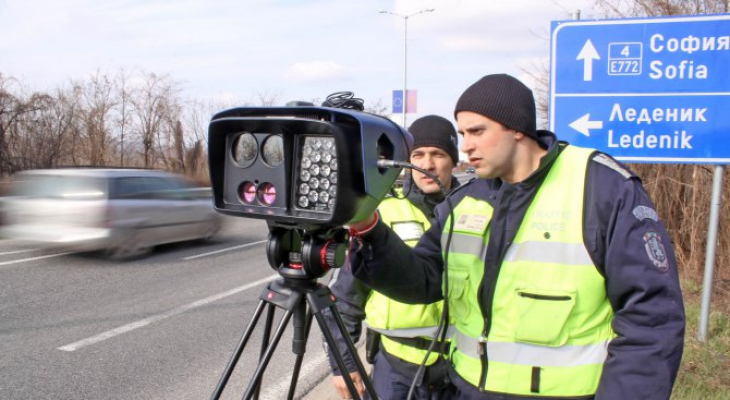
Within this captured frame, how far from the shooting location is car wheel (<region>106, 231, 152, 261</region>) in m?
8.74

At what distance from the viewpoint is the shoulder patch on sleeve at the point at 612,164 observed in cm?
160

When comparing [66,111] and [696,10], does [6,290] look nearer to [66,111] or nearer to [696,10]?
[696,10]

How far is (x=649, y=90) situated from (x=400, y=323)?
312 centimetres

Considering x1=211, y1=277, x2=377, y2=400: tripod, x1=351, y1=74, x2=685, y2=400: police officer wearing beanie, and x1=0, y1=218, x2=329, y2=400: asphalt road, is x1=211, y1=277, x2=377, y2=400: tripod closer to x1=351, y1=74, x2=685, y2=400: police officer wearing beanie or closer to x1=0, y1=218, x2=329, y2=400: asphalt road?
x1=351, y1=74, x2=685, y2=400: police officer wearing beanie

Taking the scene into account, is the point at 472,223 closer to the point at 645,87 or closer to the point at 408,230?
the point at 408,230

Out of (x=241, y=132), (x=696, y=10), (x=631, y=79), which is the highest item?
(x=696, y=10)

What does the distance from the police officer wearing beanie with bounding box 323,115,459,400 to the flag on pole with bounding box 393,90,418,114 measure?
24728 millimetres

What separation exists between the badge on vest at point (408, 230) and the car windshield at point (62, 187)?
24.5 feet

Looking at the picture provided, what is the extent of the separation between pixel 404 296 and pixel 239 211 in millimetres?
600

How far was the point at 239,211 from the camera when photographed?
5.21 ft

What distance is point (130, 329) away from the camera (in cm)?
533

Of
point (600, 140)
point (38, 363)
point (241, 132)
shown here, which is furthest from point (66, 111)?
point (241, 132)

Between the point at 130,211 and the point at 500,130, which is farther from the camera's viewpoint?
the point at 130,211

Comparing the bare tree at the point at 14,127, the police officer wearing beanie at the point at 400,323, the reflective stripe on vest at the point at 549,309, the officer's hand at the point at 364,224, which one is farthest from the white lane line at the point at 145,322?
the bare tree at the point at 14,127
